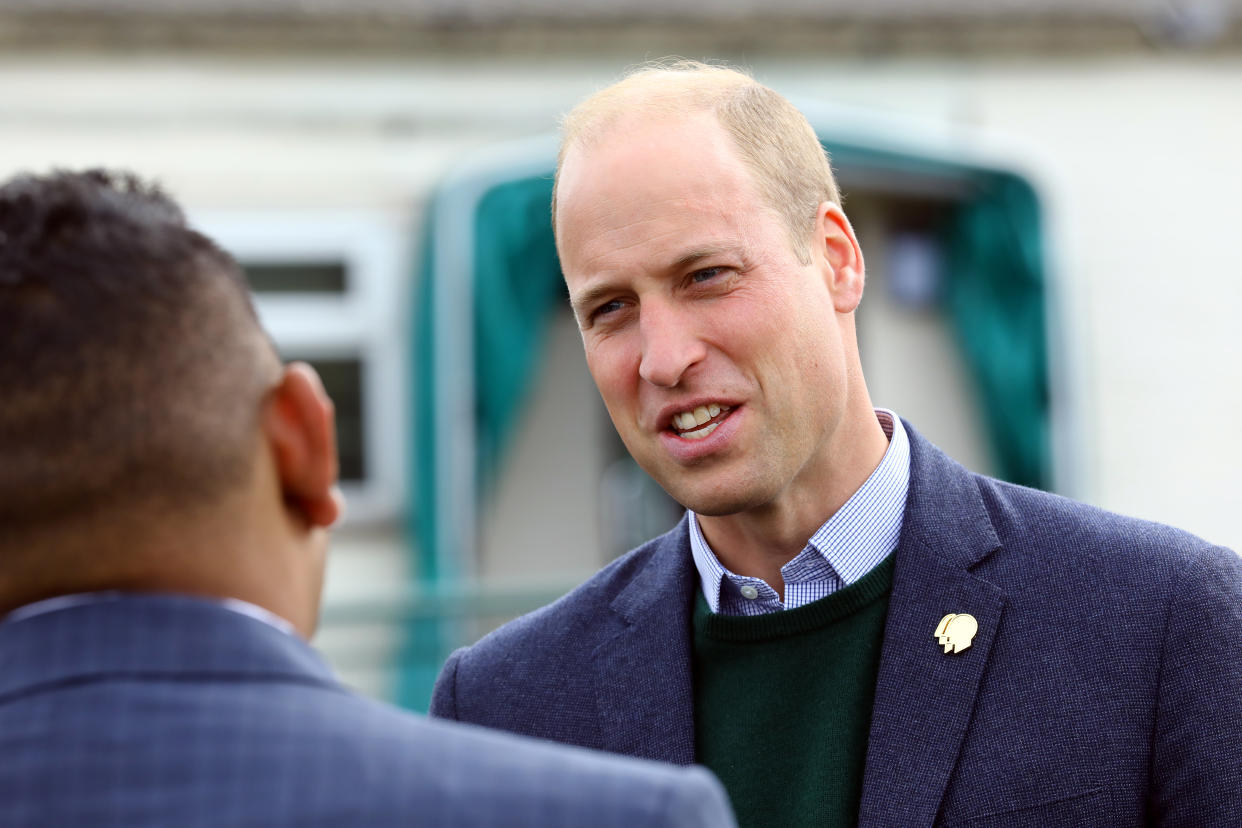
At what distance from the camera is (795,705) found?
84.6 inches

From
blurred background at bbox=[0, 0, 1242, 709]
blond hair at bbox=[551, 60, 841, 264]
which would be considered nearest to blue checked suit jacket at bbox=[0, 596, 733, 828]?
blond hair at bbox=[551, 60, 841, 264]

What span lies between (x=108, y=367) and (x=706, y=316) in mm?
1120

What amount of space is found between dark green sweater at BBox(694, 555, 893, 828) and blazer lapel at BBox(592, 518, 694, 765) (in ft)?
0.13

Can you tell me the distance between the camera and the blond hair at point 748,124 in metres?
2.26

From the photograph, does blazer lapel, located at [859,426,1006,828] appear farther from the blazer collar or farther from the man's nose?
the blazer collar

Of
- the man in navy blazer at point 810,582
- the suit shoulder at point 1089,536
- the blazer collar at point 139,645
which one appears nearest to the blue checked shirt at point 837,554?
the man in navy blazer at point 810,582

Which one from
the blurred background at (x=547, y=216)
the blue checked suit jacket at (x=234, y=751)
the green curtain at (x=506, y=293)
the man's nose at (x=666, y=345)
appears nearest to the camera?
the blue checked suit jacket at (x=234, y=751)

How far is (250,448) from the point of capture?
132 centimetres

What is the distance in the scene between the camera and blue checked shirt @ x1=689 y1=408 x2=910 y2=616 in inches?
87.3

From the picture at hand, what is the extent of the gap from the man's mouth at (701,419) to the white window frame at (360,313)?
529 centimetres

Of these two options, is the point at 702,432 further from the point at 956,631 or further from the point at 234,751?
the point at 234,751

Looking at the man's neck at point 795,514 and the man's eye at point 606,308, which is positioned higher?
the man's eye at point 606,308

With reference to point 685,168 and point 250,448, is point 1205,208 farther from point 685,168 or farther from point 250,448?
point 250,448

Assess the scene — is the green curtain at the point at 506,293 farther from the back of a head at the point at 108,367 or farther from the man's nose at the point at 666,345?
the back of a head at the point at 108,367
